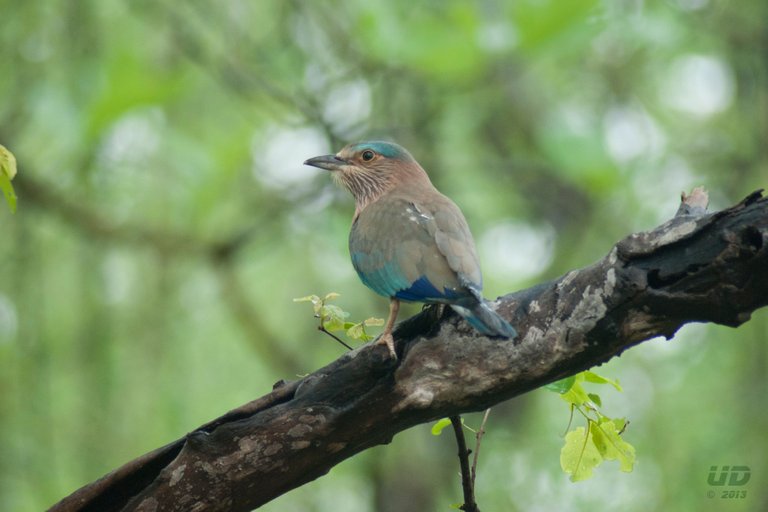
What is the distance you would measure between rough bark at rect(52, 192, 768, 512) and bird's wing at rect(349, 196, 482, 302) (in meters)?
0.29

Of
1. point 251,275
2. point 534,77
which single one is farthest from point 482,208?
point 251,275

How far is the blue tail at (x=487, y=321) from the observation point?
2764 mm

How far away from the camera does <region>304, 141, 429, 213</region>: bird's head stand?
503 centimetres

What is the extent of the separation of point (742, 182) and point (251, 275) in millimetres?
4696

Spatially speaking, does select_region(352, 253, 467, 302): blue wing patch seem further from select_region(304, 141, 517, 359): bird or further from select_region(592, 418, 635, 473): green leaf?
select_region(592, 418, 635, 473): green leaf

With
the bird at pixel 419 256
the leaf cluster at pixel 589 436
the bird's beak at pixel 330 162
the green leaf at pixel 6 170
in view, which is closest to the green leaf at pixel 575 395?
the leaf cluster at pixel 589 436

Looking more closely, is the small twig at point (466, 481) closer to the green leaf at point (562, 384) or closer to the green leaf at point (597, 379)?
the green leaf at point (562, 384)

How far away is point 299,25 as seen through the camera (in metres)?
6.89

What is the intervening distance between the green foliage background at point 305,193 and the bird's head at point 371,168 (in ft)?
1.98

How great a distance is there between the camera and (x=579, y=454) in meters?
2.94

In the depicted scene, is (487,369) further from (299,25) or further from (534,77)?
(534,77)

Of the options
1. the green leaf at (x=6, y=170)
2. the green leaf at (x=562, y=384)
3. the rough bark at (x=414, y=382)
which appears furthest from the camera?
the green leaf at (x=562, y=384)

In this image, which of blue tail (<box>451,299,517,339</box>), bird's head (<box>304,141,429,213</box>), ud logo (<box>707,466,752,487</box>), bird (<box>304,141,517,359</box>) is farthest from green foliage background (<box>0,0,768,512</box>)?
blue tail (<box>451,299,517,339</box>)

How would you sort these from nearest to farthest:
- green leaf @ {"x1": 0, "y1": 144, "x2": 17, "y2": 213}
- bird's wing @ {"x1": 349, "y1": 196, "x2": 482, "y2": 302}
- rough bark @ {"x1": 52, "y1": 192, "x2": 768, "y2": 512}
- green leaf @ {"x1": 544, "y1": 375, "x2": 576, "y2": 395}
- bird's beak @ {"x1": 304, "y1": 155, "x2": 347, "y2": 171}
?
green leaf @ {"x1": 0, "y1": 144, "x2": 17, "y2": 213} → rough bark @ {"x1": 52, "y1": 192, "x2": 768, "y2": 512} → green leaf @ {"x1": 544, "y1": 375, "x2": 576, "y2": 395} → bird's wing @ {"x1": 349, "y1": 196, "x2": 482, "y2": 302} → bird's beak @ {"x1": 304, "y1": 155, "x2": 347, "y2": 171}
